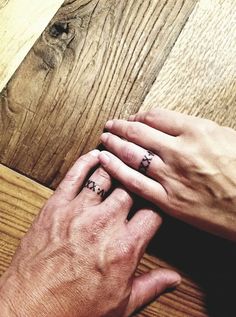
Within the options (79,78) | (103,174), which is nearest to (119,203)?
(103,174)

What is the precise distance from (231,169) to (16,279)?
770mm

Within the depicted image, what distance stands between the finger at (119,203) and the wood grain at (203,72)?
35 cm

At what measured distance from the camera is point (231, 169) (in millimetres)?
1163

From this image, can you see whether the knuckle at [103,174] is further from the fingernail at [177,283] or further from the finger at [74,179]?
the fingernail at [177,283]

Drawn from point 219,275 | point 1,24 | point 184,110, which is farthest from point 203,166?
point 1,24

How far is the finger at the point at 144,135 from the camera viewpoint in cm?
120

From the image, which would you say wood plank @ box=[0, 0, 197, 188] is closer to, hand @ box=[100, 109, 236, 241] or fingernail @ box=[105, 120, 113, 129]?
fingernail @ box=[105, 120, 113, 129]

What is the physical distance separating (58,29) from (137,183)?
703 mm

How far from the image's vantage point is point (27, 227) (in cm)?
121

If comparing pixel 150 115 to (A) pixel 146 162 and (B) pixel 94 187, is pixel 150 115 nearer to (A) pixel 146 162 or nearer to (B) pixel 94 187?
(A) pixel 146 162

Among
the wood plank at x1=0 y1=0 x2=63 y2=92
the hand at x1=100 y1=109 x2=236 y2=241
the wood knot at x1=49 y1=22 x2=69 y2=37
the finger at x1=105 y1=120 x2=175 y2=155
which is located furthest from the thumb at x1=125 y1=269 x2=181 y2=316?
the wood knot at x1=49 y1=22 x2=69 y2=37

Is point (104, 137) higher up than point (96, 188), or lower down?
higher up

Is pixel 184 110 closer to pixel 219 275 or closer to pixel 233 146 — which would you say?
pixel 233 146

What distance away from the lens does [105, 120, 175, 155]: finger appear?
3.94 feet
